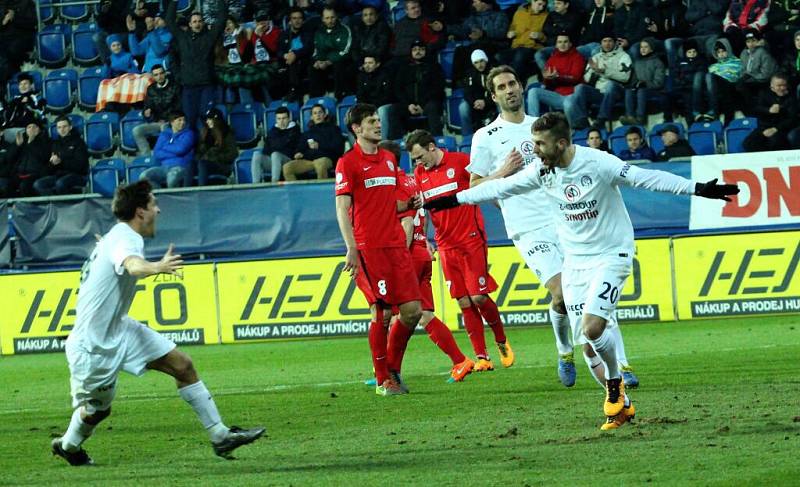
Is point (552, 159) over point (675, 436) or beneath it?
over

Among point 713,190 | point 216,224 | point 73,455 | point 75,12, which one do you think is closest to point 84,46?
point 75,12

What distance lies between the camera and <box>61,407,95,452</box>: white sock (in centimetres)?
853

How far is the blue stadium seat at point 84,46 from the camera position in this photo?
2670 centimetres

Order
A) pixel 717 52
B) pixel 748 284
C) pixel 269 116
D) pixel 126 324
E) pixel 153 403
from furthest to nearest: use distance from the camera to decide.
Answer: pixel 269 116 < pixel 717 52 < pixel 748 284 < pixel 153 403 < pixel 126 324

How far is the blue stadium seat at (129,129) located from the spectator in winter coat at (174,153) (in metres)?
2.00

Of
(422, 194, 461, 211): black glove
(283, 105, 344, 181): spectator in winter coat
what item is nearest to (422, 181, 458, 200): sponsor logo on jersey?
(422, 194, 461, 211): black glove

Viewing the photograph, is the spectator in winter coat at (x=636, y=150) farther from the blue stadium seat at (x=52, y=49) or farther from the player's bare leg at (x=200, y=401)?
the player's bare leg at (x=200, y=401)

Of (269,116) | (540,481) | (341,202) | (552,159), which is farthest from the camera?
(269,116)

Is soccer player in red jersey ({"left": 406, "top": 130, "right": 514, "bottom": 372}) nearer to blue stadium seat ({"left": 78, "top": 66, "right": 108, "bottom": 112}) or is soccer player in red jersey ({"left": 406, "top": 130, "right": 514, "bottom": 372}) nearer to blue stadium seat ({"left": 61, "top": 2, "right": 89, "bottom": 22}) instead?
blue stadium seat ({"left": 78, "top": 66, "right": 108, "bottom": 112})

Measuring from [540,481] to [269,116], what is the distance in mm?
17431

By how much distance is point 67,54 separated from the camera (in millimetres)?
27125

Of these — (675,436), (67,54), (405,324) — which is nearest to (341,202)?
(405,324)

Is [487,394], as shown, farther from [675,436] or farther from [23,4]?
[23,4]

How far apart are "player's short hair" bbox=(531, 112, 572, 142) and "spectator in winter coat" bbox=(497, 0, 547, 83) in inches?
526
